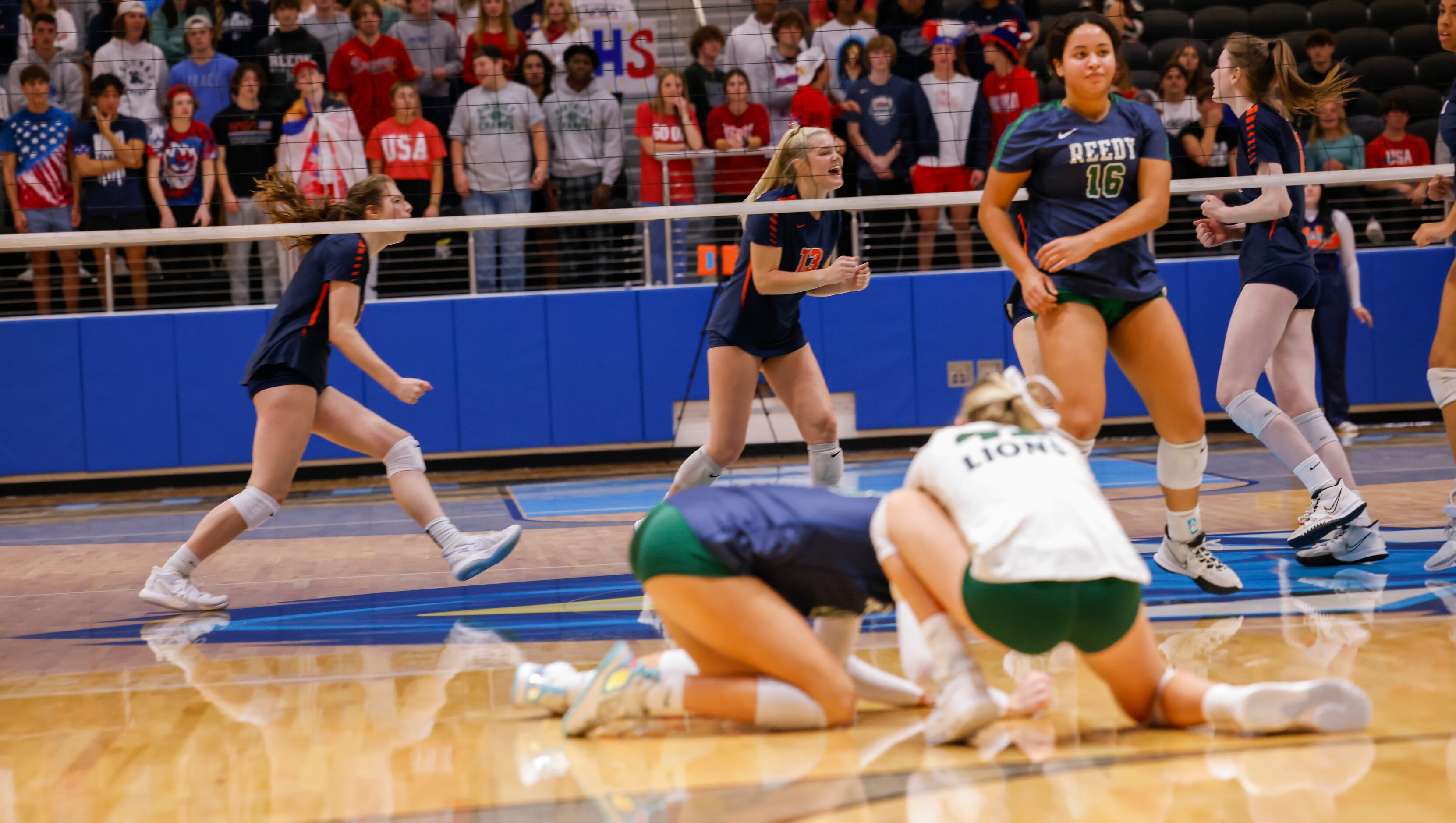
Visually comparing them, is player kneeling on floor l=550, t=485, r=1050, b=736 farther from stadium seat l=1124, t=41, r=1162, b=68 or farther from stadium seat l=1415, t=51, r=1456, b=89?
stadium seat l=1415, t=51, r=1456, b=89

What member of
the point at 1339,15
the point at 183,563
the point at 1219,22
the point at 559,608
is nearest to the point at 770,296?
the point at 559,608

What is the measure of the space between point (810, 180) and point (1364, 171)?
8.66ft

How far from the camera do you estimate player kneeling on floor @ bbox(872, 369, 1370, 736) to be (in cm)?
262

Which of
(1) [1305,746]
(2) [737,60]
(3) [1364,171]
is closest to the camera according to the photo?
(1) [1305,746]

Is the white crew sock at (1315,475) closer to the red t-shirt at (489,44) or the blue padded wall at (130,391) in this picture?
the red t-shirt at (489,44)

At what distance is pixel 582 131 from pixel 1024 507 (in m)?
7.84

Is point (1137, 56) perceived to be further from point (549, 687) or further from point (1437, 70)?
point (549, 687)

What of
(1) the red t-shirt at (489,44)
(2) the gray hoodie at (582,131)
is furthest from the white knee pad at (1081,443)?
(1) the red t-shirt at (489,44)

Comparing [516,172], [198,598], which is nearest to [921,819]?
[198,598]

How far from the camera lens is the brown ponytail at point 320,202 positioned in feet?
17.5

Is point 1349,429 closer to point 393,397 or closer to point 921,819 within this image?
point 393,397

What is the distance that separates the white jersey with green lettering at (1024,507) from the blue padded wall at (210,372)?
817cm

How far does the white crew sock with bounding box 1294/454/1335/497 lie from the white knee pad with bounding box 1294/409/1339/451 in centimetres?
22

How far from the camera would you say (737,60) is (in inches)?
407
